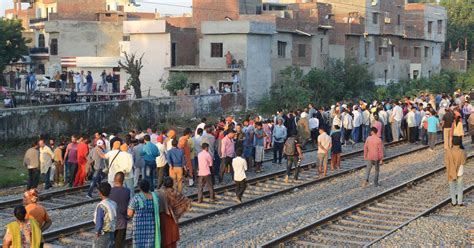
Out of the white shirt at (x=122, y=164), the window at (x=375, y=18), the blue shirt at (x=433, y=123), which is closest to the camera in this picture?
the white shirt at (x=122, y=164)

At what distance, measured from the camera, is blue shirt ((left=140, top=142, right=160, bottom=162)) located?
62.0ft

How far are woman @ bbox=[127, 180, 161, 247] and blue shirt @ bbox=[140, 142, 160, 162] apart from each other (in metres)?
8.45

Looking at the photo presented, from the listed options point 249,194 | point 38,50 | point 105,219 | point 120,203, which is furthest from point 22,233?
point 38,50

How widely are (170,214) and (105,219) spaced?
0.94 metres

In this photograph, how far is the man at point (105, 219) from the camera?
35.5 feet

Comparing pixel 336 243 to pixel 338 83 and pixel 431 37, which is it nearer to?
pixel 338 83

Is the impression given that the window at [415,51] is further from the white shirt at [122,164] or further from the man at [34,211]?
the man at [34,211]

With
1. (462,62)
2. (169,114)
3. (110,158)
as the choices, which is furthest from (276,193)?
(462,62)

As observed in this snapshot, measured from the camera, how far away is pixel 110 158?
1602 centimetres

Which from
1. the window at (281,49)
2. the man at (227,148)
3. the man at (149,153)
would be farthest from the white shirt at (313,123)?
the window at (281,49)

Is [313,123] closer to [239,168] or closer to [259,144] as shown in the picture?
[259,144]

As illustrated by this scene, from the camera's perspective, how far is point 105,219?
10.8 m

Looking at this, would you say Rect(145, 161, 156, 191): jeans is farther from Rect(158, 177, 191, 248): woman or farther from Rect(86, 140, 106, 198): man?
Rect(158, 177, 191, 248): woman

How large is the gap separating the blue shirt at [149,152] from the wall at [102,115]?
35.4ft
